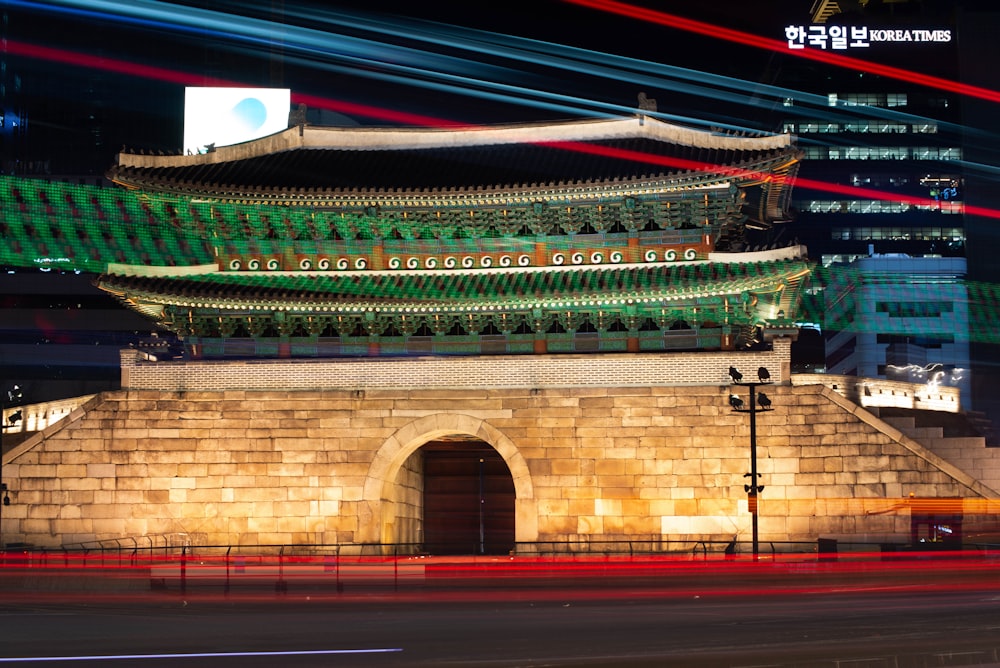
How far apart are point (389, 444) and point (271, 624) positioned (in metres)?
12.9

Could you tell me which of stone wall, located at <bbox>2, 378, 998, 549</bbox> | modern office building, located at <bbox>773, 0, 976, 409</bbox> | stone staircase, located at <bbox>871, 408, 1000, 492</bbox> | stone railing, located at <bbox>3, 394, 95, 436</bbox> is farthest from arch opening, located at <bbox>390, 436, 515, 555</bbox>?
modern office building, located at <bbox>773, 0, 976, 409</bbox>

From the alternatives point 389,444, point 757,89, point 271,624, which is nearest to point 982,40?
point 757,89

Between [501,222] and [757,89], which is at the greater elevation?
[757,89]

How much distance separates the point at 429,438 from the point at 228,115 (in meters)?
30.4

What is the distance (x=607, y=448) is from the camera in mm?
30625

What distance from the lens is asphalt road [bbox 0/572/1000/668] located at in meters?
14.1

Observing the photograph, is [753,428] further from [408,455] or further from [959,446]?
[408,455]

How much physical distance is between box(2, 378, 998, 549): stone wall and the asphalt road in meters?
6.07

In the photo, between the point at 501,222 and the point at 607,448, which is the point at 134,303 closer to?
the point at 501,222

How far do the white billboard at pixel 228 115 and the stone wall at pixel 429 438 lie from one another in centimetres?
2698

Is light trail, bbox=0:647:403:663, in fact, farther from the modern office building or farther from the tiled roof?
the modern office building

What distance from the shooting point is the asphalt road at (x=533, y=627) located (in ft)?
46.4

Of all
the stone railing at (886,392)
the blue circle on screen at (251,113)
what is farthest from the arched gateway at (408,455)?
the blue circle on screen at (251,113)

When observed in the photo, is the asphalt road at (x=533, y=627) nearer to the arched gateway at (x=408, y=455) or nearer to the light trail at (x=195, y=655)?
the light trail at (x=195, y=655)
